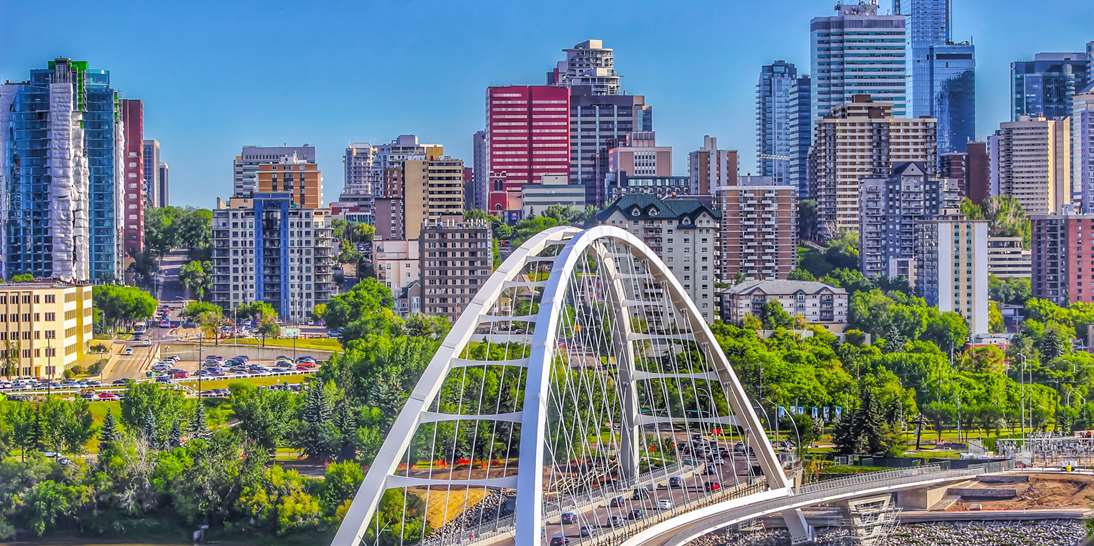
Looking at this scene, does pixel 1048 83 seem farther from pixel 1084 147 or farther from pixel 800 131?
pixel 1084 147

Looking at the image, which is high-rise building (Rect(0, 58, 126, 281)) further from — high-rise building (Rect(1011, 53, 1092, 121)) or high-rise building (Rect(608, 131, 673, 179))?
high-rise building (Rect(1011, 53, 1092, 121))

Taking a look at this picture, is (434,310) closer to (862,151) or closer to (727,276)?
(727,276)

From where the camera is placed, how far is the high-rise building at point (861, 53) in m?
145

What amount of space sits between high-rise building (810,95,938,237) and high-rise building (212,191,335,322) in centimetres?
4182

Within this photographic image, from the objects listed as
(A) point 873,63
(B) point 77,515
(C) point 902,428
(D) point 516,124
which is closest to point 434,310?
(C) point 902,428

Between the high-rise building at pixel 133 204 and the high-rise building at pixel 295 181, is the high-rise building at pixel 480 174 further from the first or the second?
the high-rise building at pixel 133 204

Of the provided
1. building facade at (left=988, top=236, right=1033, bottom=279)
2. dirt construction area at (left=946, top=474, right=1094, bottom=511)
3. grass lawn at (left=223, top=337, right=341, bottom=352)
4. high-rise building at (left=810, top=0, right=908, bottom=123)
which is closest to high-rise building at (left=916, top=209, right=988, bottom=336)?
building facade at (left=988, top=236, right=1033, bottom=279)

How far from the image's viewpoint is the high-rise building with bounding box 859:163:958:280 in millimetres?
102375

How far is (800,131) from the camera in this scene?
15988 centimetres

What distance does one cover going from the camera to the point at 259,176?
112812 millimetres

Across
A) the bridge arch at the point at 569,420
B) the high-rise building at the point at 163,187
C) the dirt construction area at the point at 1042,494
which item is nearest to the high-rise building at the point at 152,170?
the high-rise building at the point at 163,187

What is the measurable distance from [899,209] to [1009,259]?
32.3 feet

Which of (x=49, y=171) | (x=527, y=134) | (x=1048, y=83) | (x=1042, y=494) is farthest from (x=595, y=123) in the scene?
(x=1042, y=494)

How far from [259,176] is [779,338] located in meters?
46.1
